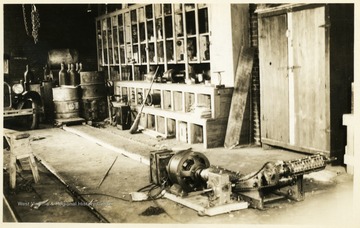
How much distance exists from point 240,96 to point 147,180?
209 centimetres

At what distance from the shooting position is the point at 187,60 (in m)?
7.04

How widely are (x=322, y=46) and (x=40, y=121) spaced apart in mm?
7320

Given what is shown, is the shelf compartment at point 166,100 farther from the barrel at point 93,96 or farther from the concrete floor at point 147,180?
the barrel at point 93,96

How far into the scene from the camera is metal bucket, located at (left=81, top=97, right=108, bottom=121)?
9227 mm

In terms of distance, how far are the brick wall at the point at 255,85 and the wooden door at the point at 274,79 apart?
43cm

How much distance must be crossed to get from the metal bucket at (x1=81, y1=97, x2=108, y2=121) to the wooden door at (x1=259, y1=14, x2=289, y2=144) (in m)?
4.78

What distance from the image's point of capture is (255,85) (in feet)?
19.5

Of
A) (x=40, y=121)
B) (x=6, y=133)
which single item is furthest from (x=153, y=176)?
(x=40, y=121)

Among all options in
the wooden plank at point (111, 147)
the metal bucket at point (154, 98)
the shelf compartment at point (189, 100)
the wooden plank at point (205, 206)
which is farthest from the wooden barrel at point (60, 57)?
the wooden plank at point (205, 206)

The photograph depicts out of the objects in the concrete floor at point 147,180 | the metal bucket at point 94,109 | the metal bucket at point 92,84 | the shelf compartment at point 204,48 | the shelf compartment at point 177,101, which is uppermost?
the shelf compartment at point 204,48

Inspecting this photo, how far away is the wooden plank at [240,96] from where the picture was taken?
5.85 meters

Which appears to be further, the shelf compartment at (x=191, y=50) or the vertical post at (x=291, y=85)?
the shelf compartment at (x=191, y=50)

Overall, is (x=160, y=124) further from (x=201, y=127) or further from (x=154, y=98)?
(x=201, y=127)

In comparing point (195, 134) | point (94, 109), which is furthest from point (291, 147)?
point (94, 109)
